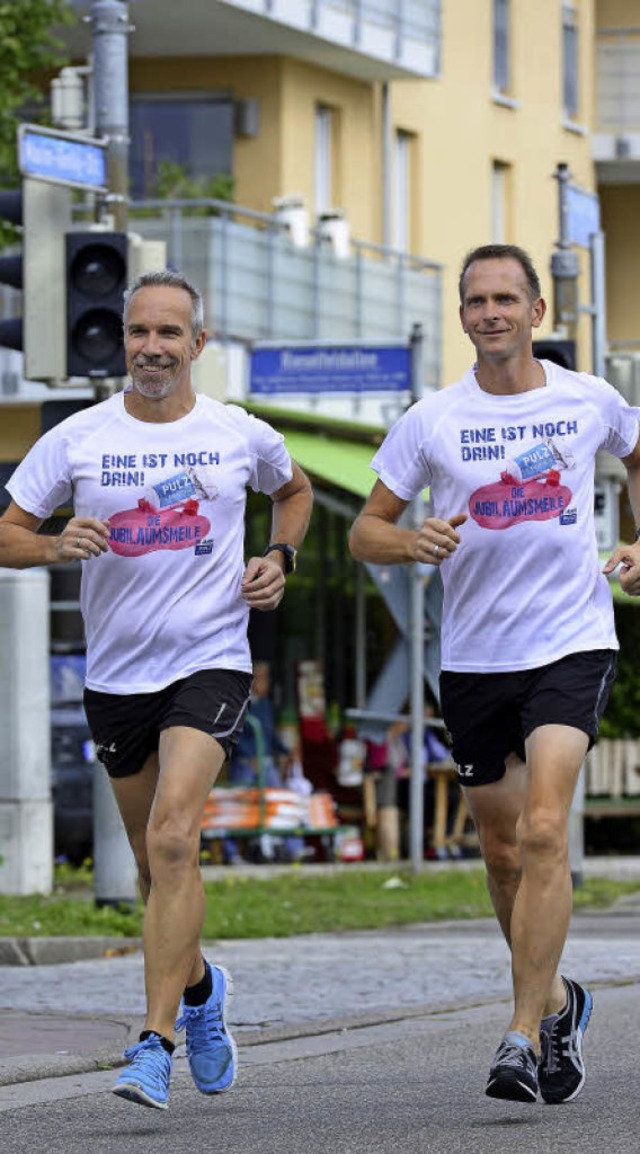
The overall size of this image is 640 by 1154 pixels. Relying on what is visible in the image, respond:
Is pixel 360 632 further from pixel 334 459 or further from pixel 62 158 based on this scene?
pixel 62 158

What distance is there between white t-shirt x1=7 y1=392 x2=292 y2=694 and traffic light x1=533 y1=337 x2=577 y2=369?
10411 millimetres

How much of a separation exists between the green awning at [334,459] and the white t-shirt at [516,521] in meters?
14.8

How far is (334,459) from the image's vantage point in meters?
26.1

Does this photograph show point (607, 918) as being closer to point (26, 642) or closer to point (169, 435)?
point (26, 642)

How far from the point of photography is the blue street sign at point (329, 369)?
21422mm

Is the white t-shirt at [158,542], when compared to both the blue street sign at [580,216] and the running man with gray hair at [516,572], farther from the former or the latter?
the blue street sign at [580,216]

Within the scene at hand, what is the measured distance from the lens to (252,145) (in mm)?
31266

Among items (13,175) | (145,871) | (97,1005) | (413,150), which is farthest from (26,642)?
(413,150)

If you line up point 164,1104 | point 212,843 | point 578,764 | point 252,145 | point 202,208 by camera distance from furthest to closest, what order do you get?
1. point 252,145
2. point 202,208
3. point 212,843
4. point 578,764
5. point 164,1104

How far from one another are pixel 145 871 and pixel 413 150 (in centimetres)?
2777

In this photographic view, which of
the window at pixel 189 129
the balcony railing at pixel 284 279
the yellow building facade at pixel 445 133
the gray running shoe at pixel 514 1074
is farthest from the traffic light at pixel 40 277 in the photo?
the window at pixel 189 129

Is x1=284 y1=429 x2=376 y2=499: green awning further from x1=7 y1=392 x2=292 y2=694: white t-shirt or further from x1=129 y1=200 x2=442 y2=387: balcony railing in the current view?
x1=7 y1=392 x2=292 y2=694: white t-shirt

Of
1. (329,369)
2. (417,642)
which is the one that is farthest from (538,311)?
(329,369)

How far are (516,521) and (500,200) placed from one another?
30.3m
